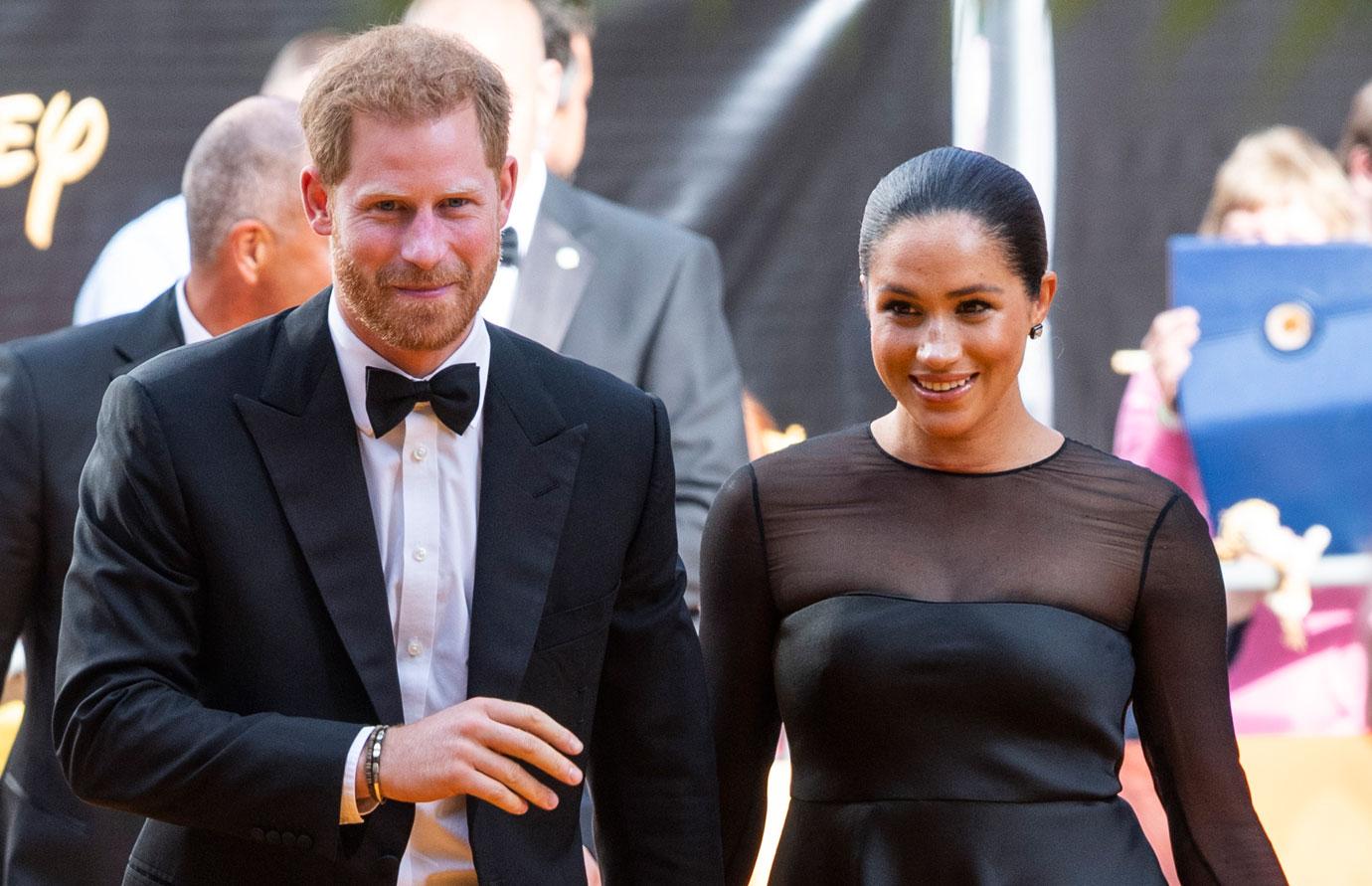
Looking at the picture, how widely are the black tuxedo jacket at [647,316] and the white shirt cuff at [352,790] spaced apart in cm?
175

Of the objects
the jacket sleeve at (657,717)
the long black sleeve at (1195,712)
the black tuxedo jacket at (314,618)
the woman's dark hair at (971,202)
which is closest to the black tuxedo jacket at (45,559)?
the black tuxedo jacket at (314,618)

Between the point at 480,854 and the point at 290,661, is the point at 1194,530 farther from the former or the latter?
the point at 290,661

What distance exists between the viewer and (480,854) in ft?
6.40

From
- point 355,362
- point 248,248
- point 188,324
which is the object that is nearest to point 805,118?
point 248,248

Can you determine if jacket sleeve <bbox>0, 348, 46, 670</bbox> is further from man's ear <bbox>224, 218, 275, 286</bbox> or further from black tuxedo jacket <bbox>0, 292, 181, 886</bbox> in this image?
man's ear <bbox>224, 218, 275, 286</bbox>

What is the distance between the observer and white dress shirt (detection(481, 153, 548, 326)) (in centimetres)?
Answer: 364

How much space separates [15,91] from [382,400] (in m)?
2.14

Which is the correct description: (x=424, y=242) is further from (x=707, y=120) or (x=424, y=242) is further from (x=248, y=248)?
(x=707, y=120)

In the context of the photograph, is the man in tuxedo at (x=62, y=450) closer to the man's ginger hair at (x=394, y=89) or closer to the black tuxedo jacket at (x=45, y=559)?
the black tuxedo jacket at (x=45, y=559)

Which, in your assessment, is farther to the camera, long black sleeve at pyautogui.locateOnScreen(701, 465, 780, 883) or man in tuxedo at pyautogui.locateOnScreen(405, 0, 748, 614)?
man in tuxedo at pyautogui.locateOnScreen(405, 0, 748, 614)

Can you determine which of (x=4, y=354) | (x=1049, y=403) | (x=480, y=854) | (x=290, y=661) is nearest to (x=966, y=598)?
(x=480, y=854)

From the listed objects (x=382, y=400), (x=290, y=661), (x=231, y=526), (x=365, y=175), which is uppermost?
(x=365, y=175)

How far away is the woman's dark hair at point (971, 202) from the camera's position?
2271 mm

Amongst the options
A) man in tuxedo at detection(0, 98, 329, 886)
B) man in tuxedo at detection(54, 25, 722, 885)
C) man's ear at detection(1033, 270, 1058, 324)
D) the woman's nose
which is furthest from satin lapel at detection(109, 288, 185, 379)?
man's ear at detection(1033, 270, 1058, 324)
